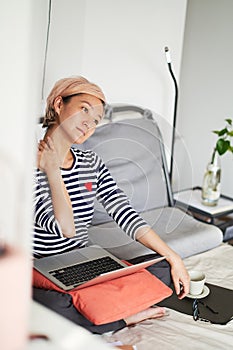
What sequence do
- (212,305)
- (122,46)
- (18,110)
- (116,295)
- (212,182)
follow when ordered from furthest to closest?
(212,182)
(122,46)
(212,305)
(116,295)
(18,110)

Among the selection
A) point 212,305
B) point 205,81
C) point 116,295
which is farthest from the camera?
point 205,81

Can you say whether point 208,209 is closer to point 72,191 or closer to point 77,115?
point 72,191

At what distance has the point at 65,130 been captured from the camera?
5.57ft

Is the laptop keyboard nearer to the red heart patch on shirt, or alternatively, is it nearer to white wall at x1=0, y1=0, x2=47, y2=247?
the red heart patch on shirt

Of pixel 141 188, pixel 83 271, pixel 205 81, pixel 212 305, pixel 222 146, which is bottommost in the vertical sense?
pixel 212 305

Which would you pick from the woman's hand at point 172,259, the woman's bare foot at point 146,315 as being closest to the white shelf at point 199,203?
the woman's hand at point 172,259

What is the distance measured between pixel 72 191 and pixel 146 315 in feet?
1.48

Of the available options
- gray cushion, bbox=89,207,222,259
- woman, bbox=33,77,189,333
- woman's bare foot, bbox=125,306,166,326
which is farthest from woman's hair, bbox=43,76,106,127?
woman's bare foot, bbox=125,306,166,326

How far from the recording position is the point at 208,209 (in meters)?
2.65

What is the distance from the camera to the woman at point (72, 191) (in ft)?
5.41

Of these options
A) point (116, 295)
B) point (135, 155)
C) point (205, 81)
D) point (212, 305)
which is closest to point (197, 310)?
point (212, 305)

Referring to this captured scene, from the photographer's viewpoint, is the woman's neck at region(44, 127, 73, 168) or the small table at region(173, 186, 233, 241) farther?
the small table at region(173, 186, 233, 241)

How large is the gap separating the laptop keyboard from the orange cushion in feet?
0.18

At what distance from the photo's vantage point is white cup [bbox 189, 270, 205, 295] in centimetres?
183
